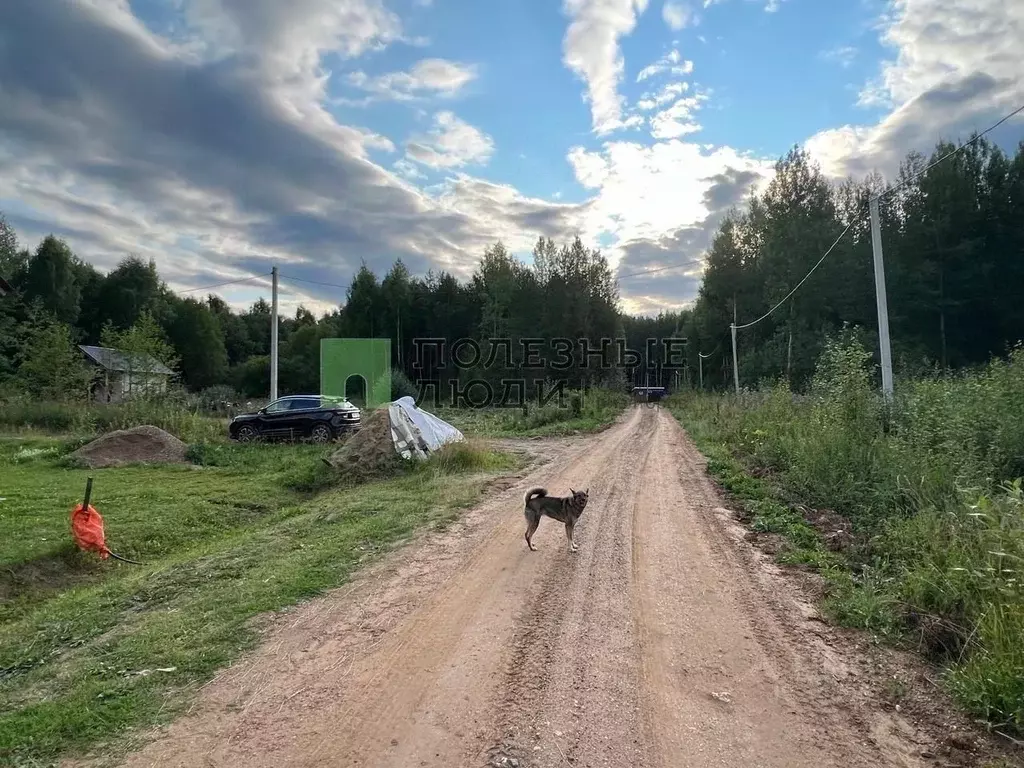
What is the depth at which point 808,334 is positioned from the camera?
34.5 metres

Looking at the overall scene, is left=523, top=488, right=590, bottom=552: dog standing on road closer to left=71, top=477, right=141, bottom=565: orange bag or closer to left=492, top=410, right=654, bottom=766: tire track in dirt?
left=492, top=410, right=654, bottom=766: tire track in dirt

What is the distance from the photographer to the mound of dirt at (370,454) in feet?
39.3

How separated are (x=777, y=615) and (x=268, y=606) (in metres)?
4.11

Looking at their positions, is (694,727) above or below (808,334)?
below

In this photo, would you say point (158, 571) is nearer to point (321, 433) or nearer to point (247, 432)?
point (321, 433)

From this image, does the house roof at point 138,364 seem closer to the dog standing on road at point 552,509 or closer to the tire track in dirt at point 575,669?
the dog standing on road at point 552,509

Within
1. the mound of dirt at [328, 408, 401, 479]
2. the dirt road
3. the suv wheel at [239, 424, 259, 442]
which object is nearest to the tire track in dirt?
the dirt road

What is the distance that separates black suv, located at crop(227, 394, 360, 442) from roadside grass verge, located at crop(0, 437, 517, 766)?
4911 millimetres

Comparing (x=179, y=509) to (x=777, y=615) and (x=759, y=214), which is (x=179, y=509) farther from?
(x=759, y=214)

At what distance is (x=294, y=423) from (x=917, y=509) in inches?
668

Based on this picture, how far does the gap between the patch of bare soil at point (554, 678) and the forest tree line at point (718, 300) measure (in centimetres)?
1516

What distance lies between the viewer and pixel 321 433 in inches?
723

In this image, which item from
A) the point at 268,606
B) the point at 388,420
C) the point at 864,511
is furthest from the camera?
the point at 388,420

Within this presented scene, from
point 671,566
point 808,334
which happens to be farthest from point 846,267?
point 671,566
